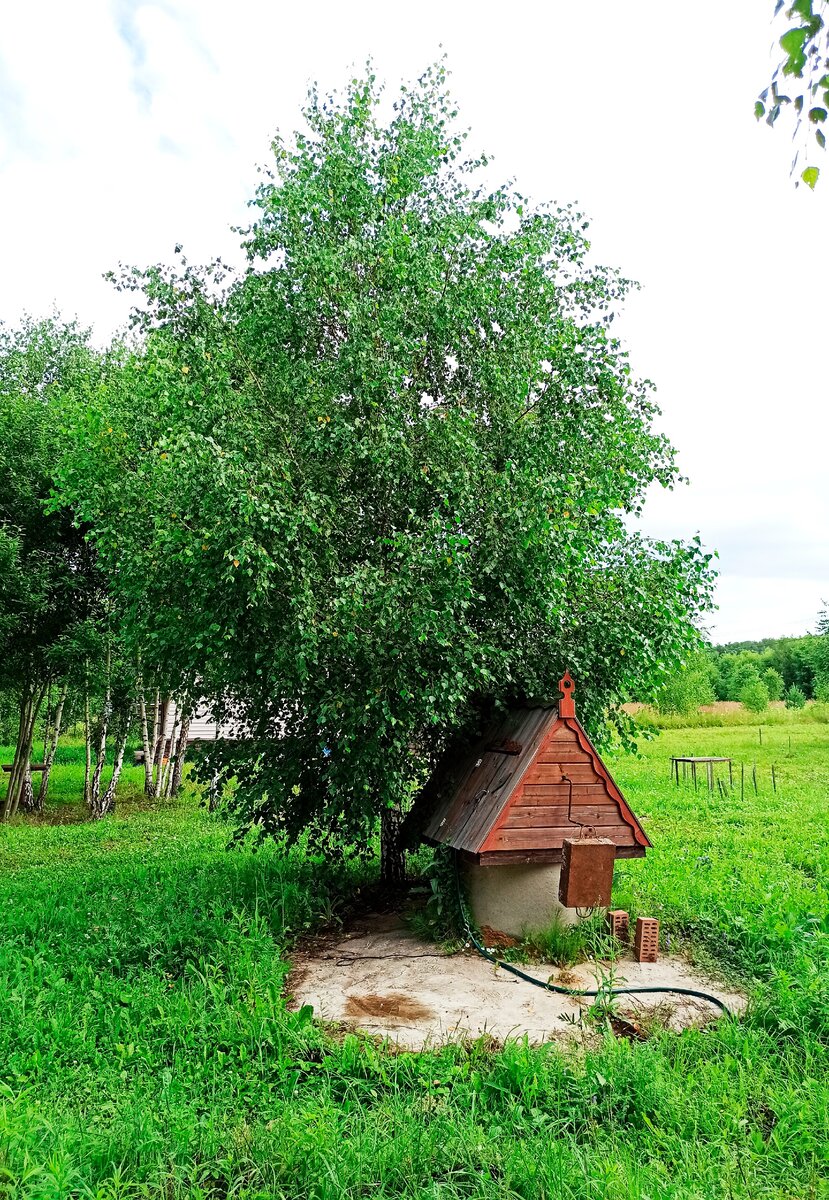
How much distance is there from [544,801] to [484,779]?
0.86 metres

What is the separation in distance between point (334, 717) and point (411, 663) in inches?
33.1

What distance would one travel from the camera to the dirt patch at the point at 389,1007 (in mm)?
6293

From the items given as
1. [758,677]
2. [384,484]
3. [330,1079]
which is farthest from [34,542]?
[758,677]

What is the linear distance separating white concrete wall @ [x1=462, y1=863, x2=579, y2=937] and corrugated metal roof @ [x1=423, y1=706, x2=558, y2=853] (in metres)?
0.44

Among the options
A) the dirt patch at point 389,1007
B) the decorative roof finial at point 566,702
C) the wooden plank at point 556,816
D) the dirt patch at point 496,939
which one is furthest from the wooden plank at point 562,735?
the dirt patch at point 389,1007

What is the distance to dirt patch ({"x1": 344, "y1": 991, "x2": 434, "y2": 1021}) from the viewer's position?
248 inches

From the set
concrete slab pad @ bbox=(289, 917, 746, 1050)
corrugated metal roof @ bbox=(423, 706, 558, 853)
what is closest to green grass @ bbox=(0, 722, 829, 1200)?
concrete slab pad @ bbox=(289, 917, 746, 1050)

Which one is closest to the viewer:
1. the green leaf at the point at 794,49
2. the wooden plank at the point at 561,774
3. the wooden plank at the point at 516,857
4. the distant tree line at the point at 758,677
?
the green leaf at the point at 794,49

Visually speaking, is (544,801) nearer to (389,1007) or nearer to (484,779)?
(484,779)

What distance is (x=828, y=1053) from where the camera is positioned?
18.9 ft

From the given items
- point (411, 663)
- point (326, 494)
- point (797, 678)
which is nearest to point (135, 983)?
point (411, 663)

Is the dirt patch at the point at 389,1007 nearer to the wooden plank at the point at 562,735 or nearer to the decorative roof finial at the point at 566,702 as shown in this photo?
the wooden plank at the point at 562,735

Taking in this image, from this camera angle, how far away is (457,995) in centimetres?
661

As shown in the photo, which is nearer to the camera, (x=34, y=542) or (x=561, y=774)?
(x=561, y=774)
